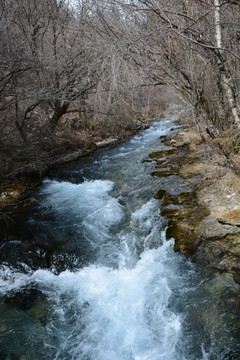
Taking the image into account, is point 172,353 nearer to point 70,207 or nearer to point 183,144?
point 70,207

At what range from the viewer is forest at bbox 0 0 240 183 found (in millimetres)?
4898

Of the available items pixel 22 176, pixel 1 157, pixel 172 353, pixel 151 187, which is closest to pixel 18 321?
pixel 172 353

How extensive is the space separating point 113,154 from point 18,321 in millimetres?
9393

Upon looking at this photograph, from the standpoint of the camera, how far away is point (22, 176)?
9.40 metres

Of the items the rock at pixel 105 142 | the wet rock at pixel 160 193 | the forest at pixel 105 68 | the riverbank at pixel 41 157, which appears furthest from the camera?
the rock at pixel 105 142

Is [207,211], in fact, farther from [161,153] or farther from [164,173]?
[161,153]

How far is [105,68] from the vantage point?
591cm

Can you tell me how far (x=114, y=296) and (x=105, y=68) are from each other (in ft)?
16.5

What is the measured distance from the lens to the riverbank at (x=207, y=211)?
4.28m

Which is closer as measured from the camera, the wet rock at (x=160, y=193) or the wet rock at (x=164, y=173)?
the wet rock at (x=160, y=193)

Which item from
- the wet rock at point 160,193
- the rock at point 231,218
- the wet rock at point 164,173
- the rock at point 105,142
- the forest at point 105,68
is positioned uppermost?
the forest at point 105,68

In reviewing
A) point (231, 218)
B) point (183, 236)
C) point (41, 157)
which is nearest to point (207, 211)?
point (231, 218)

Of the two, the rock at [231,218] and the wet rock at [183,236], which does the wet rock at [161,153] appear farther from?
the rock at [231,218]

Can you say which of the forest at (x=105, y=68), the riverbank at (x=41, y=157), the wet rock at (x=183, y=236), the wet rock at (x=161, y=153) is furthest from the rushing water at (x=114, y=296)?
the wet rock at (x=161, y=153)
